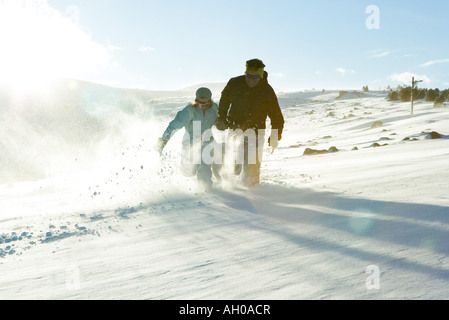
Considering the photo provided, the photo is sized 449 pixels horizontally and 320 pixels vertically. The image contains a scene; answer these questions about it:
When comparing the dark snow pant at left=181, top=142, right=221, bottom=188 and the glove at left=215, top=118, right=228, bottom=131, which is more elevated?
the glove at left=215, top=118, right=228, bottom=131

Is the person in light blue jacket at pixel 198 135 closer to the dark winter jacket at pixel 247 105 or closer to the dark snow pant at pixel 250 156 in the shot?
the dark winter jacket at pixel 247 105

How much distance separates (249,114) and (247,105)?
0.12 metres

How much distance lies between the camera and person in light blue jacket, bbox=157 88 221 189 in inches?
182

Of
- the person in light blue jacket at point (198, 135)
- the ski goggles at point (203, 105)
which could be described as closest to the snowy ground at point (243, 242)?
the person in light blue jacket at point (198, 135)

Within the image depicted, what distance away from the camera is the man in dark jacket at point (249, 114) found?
4461mm

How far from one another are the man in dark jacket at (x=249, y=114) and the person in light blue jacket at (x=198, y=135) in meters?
0.19

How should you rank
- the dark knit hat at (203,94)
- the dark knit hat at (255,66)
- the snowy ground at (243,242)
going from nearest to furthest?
the snowy ground at (243,242) < the dark knit hat at (255,66) < the dark knit hat at (203,94)

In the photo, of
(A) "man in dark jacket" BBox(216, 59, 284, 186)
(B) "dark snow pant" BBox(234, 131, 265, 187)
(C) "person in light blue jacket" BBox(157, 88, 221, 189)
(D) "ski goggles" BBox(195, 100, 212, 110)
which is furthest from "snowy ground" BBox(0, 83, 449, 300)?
(D) "ski goggles" BBox(195, 100, 212, 110)

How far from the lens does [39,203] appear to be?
412cm

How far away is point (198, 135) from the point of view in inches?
187

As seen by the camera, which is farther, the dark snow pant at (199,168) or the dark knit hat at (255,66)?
the dark snow pant at (199,168)

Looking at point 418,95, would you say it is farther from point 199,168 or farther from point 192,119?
point 199,168

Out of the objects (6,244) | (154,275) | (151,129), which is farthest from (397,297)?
(151,129)

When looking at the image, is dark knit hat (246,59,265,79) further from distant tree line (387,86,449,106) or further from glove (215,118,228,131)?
distant tree line (387,86,449,106)
